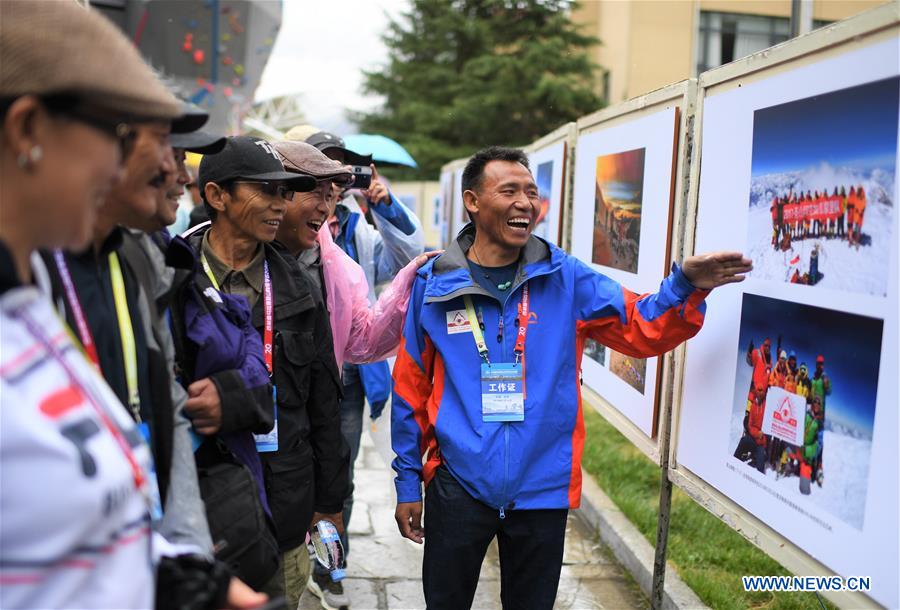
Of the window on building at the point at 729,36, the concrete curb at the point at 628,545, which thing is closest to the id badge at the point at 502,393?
the concrete curb at the point at 628,545

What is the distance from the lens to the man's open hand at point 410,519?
2.97 metres

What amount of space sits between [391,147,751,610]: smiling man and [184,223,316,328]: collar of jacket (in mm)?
416

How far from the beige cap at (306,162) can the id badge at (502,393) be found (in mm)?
1031

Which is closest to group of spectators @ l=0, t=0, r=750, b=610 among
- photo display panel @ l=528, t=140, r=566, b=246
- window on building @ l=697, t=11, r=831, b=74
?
photo display panel @ l=528, t=140, r=566, b=246

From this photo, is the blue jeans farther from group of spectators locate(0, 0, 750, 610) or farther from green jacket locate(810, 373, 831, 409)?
green jacket locate(810, 373, 831, 409)

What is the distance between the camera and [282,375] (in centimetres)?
275

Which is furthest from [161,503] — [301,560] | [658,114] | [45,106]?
[658,114]

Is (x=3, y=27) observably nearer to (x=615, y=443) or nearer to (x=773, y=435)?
(x=773, y=435)

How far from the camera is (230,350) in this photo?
2.23 metres

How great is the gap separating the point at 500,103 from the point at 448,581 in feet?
75.2

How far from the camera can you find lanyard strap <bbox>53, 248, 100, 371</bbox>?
5.13 ft

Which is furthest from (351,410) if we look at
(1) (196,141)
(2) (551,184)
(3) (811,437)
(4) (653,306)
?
(3) (811,437)

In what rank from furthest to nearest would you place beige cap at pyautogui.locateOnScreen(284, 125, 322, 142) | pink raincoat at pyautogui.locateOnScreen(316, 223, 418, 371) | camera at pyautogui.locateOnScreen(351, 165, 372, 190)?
beige cap at pyautogui.locateOnScreen(284, 125, 322, 142) → camera at pyautogui.locateOnScreen(351, 165, 372, 190) → pink raincoat at pyautogui.locateOnScreen(316, 223, 418, 371)

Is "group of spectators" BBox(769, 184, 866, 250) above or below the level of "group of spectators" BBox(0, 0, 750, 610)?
above
